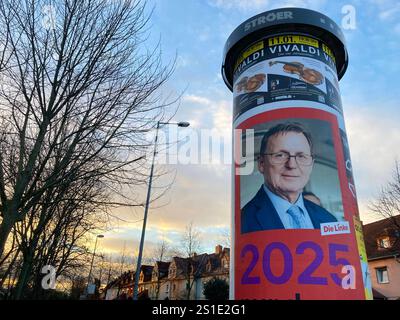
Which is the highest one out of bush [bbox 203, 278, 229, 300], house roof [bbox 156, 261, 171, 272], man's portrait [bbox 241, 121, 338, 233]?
house roof [bbox 156, 261, 171, 272]

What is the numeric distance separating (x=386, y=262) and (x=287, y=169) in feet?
81.3

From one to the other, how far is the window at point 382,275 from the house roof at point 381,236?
1160 mm

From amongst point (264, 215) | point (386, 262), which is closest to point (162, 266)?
point (386, 262)

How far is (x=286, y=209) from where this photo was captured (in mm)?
9203

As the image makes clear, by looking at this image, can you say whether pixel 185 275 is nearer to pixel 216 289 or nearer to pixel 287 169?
pixel 216 289

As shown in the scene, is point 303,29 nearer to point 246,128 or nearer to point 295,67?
point 295,67

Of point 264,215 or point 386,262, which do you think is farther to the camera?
point 386,262

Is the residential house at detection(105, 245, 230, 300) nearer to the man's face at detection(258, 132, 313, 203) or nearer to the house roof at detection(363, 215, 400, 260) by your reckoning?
the house roof at detection(363, 215, 400, 260)

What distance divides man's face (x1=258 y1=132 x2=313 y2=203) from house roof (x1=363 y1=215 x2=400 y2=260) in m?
17.6

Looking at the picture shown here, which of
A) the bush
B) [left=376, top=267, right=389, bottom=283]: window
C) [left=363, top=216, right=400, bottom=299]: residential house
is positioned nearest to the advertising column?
[left=363, top=216, right=400, bottom=299]: residential house

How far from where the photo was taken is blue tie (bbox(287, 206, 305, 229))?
348 inches

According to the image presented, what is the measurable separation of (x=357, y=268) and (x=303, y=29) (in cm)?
757
